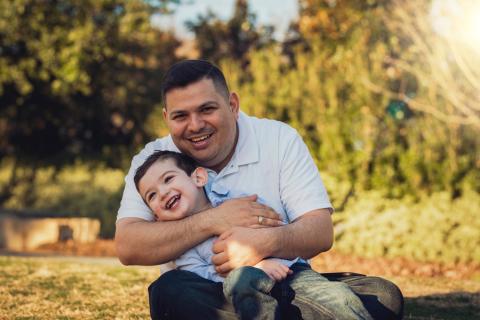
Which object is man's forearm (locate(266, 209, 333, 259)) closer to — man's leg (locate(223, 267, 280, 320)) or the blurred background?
man's leg (locate(223, 267, 280, 320))

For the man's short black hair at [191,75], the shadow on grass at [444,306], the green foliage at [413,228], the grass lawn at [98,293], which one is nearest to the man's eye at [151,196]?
the man's short black hair at [191,75]

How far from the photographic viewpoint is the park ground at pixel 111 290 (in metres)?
4.75

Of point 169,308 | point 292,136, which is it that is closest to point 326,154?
point 292,136

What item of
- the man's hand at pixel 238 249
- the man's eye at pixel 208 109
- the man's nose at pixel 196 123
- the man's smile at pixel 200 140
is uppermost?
the man's eye at pixel 208 109

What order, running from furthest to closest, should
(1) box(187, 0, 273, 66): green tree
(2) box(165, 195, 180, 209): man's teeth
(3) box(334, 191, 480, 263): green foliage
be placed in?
1. (1) box(187, 0, 273, 66): green tree
2. (3) box(334, 191, 480, 263): green foliage
3. (2) box(165, 195, 180, 209): man's teeth

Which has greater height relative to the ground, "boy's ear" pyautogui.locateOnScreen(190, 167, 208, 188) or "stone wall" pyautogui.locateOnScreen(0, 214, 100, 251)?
"boy's ear" pyautogui.locateOnScreen(190, 167, 208, 188)

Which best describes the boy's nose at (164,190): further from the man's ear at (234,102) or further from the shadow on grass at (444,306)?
the shadow on grass at (444,306)

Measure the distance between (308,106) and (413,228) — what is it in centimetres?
253

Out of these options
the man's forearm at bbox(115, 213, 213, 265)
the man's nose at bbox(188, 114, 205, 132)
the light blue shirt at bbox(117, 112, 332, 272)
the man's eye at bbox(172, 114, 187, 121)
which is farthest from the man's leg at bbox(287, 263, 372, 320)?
the man's eye at bbox(172, 114, 187, 121)

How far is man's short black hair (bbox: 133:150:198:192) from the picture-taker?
11.5ft

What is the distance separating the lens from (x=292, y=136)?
3672mm

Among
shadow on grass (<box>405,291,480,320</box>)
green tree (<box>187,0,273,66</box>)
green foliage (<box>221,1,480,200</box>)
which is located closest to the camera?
shadow on grass (<box>405,291,480,320</box>)

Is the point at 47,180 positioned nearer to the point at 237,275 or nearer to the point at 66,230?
the point at 66,230

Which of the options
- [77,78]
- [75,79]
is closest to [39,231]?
[75,79]
